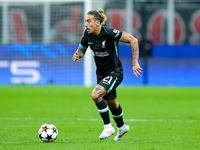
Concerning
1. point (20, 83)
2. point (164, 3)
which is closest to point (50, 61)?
point (20, 83)

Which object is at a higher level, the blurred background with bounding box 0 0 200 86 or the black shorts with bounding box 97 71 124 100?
the black shorts with bounding box 97 71 124 100

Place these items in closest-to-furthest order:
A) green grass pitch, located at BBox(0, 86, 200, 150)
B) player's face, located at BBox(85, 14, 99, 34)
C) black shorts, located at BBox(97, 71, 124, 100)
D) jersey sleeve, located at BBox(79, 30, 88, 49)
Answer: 1. green grass pitch, located at BBox(0, 86, 200, 150)
2. black shorts, located at BBox(97, 71, 124, 100)
3. player's face, located at BBox(85, 14, 99, 34)
4. jersey sleeve, located at BBox(79, 30, 88, 49)

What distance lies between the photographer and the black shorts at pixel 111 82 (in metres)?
8.17

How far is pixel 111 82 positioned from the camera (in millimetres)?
8227

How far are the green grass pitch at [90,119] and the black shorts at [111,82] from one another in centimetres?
78

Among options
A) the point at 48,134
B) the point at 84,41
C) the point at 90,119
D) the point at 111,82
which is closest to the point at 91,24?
the point at 84,41

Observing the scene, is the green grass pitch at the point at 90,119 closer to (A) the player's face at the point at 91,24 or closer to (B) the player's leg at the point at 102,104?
(B) the player's leg at the point at 102,104

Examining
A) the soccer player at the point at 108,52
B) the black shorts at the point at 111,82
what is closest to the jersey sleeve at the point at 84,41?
the soccer player at the point at 108,52

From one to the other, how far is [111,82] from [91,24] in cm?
99

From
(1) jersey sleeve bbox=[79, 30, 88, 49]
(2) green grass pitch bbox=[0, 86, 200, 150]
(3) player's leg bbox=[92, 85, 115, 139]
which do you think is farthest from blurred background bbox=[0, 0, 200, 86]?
(3) player's leg bbox=[92, 85, 115, 139]

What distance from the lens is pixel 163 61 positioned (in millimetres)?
23797

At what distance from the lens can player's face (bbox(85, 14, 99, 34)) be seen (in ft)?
27.2

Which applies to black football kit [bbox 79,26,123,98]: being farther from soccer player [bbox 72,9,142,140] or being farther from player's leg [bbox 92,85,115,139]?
player's leg [bbox 92,85,115,139]

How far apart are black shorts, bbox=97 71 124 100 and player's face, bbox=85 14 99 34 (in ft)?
2.53
